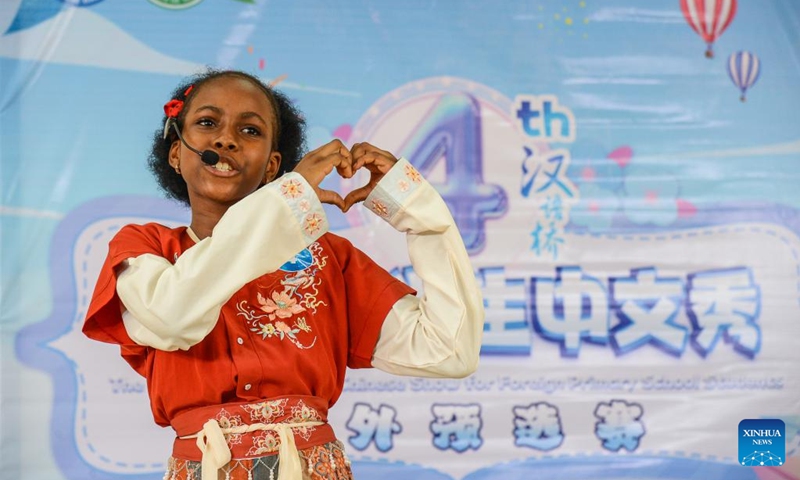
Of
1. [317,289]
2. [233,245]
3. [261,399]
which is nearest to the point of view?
[233,245]

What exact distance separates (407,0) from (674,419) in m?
1.69

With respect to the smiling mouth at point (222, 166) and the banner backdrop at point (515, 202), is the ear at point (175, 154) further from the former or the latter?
the banner backdrop at point (515, 202)

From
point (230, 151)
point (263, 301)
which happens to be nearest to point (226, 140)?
point (230, 151)

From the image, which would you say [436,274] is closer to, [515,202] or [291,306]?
[291,306]

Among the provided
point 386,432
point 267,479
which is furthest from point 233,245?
point 386,432

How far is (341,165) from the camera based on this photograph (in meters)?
1.55

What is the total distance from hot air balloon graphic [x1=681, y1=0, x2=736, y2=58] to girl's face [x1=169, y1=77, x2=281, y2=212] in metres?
2.05

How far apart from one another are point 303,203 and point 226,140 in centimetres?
26

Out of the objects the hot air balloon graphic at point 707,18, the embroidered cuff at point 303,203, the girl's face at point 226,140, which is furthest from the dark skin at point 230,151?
the hot air balloon graphic at point 707,18

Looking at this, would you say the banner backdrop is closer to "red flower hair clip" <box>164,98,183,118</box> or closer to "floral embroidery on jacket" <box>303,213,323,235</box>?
"red flower hair clip" <box>164,98,183,118</box>

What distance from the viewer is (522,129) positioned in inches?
127

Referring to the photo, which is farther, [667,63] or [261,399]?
[667,63]

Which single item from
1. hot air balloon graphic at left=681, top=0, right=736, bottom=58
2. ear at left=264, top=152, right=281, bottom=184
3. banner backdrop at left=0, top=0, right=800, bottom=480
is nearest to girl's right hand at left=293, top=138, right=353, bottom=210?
ear at left=264, top=152, right=281, bottom=184

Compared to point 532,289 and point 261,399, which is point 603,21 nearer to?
point 532,289
